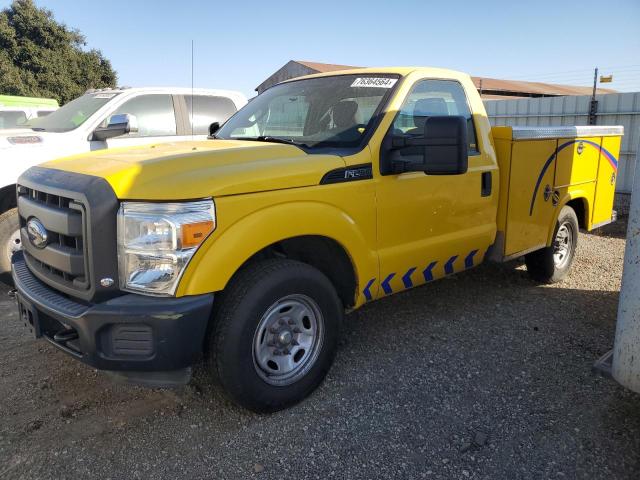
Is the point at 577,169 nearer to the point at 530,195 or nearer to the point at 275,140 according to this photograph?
the point at 530,195

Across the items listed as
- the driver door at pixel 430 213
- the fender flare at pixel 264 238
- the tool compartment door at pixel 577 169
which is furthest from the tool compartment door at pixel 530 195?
the fender flare at pixel 264 238

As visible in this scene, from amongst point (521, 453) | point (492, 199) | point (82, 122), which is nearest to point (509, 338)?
point (492, 199)

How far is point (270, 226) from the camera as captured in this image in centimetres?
284

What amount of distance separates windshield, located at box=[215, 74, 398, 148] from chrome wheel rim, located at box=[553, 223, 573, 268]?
281 cm

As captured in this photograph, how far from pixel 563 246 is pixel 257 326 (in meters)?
3.95

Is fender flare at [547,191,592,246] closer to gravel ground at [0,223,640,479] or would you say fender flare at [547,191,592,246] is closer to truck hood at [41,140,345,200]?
gravel ground at [0,223,640,479]

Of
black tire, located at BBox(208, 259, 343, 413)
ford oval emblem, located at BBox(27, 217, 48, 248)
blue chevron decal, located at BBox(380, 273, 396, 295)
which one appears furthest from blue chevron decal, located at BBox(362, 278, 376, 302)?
ford oval emblem, located at BBox(27, 217, 48, 248)

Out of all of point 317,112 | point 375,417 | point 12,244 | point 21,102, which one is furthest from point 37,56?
point 375,417

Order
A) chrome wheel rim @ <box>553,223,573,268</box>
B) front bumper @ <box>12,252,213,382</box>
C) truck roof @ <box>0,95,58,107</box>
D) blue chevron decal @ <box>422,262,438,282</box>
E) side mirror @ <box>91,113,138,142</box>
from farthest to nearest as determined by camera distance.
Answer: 1. truck roof @ <box>0,95,58,107</box>
2. chrome wheel rim @ <box>553,223,573,268</box>
3. side mirror @ <box>91,113,138,142</box>
4. blue chevron decal @ <box>422,262,438,282</box>
5. front bumper @ <box>12,252,213,382</box>

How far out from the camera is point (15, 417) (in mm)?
3107

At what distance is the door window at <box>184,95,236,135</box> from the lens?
21.6 feet

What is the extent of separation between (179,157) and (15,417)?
182 centimetres

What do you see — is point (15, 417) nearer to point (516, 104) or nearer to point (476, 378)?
point (476, 378)

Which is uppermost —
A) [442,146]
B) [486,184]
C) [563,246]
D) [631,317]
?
[442,146]
